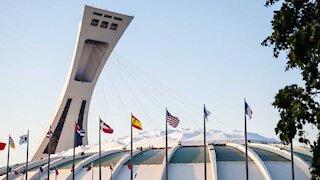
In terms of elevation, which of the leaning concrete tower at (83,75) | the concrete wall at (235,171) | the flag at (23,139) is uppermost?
the leaning concrete tower at (83,75)

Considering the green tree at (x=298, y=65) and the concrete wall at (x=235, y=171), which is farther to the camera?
the concrete wall at (x=235, y=171)

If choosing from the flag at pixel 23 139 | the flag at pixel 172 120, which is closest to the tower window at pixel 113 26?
the flag at pixel 23 139

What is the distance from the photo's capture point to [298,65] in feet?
79.6

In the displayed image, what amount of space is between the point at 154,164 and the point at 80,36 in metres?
30.0

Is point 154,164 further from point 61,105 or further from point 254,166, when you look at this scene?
point 61,105

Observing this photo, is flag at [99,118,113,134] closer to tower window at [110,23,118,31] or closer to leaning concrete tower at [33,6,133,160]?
leaning concrete tower at [33,6,133,160]

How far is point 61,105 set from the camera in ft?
287

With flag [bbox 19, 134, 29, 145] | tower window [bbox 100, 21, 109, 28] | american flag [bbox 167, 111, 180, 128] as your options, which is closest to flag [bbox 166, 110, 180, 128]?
american flag [bbox 167, 111, 180, 128]

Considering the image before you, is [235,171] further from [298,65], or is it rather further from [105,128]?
[298,65]

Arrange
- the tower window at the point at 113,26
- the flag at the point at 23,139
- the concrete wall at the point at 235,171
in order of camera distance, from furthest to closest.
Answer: the tower window at the point at 113,26 → the flag at the point at 23,139 → the concrete wall at the point at 235,171

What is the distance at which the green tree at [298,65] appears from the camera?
22125mm

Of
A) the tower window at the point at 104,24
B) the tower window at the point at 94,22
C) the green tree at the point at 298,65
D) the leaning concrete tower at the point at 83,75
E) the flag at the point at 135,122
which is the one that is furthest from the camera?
the leaning concrete tower at the point at 83,75

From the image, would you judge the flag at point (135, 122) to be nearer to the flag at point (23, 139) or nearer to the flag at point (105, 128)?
the flag at point (105, 128)

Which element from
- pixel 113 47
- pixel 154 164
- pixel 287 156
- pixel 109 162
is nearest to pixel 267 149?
pixel 287 156
